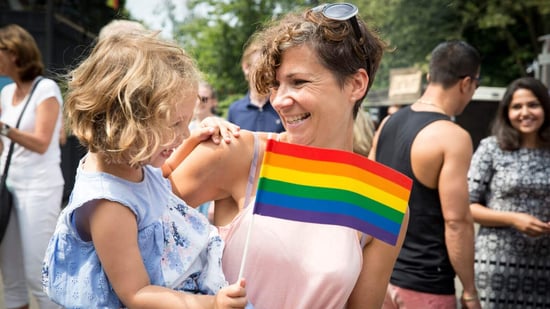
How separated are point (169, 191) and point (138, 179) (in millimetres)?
141

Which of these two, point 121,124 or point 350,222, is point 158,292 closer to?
point 121,124

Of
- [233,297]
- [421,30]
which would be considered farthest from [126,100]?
[421,30]

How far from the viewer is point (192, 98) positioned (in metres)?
1.86

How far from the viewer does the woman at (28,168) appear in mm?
3973

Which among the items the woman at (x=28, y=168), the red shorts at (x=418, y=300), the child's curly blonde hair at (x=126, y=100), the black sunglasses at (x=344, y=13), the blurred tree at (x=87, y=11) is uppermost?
the blurred tree at (x=87, y=11)

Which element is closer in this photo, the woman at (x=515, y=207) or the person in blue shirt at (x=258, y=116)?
the woman at (x=515, y=207)

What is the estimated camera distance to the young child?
1.66 meters

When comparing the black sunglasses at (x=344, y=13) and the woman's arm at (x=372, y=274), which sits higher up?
the black sunglasses at (x=344, y=13)

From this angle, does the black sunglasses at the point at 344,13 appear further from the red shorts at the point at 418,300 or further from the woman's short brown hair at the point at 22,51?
the woman's short brown hair at the point at 22,51

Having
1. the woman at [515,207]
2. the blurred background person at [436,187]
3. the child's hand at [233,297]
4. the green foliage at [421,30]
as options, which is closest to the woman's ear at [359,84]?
the child's hand at [233,297]

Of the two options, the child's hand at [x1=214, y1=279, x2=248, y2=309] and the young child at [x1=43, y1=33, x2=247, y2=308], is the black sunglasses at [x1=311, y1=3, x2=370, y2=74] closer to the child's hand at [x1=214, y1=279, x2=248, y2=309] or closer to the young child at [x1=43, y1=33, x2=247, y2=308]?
the young child at [x1=43, y1=33, x2=247, y2=308]

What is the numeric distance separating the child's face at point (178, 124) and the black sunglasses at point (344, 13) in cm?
50

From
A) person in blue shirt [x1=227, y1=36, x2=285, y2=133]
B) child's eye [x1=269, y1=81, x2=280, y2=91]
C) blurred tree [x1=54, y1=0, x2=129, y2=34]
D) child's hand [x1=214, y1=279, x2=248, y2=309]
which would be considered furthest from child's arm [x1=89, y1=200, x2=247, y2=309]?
blurred tree [x1=54, y1=0, x2=129, y2=34]

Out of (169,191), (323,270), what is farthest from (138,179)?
(323,270)
